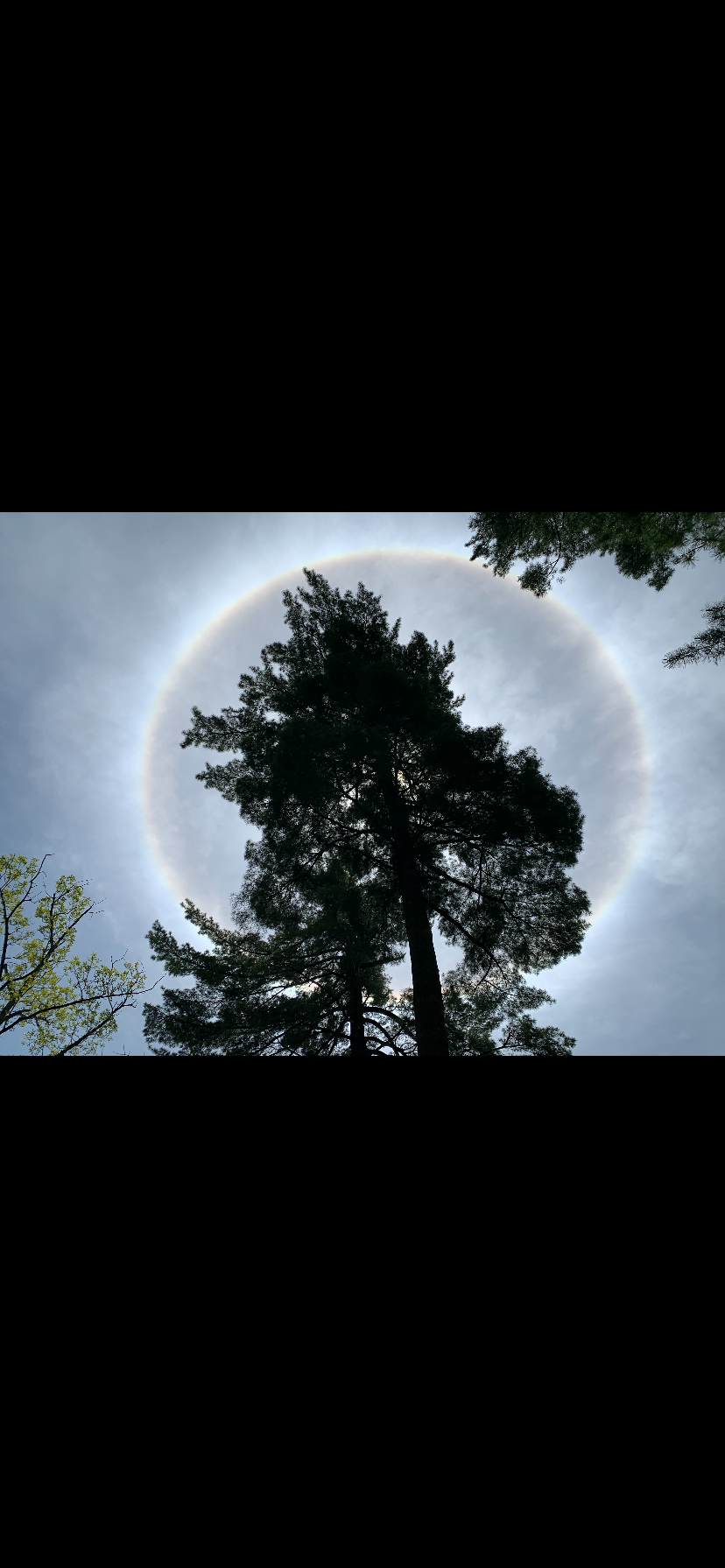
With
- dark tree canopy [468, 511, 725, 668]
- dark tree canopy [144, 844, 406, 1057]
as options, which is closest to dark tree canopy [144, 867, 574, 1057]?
dark tree canopy [144, 844, 406, 1057]

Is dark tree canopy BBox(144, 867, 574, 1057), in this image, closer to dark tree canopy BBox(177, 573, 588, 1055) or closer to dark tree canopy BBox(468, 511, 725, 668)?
dark tree canopy BBox(177, 573, 588, 1055)

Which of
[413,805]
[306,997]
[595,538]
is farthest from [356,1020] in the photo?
[595,538]

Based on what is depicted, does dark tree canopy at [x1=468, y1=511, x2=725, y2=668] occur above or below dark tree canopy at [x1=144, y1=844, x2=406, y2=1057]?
above

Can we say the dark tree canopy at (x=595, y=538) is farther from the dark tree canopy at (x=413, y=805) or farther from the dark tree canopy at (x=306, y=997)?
the dark tree canopy at (x=306, y=997)

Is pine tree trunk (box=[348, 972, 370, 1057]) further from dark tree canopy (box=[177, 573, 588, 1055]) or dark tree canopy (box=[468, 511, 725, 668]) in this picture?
dark tree canopy (box=[468, 511, 725, 668])

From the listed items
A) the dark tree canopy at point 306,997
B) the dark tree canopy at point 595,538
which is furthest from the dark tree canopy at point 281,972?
the dark tree canopy at point 595,538

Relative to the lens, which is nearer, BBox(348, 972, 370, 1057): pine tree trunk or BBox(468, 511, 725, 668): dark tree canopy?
BBox(468, 511, 725, 668): dark tree canopy
